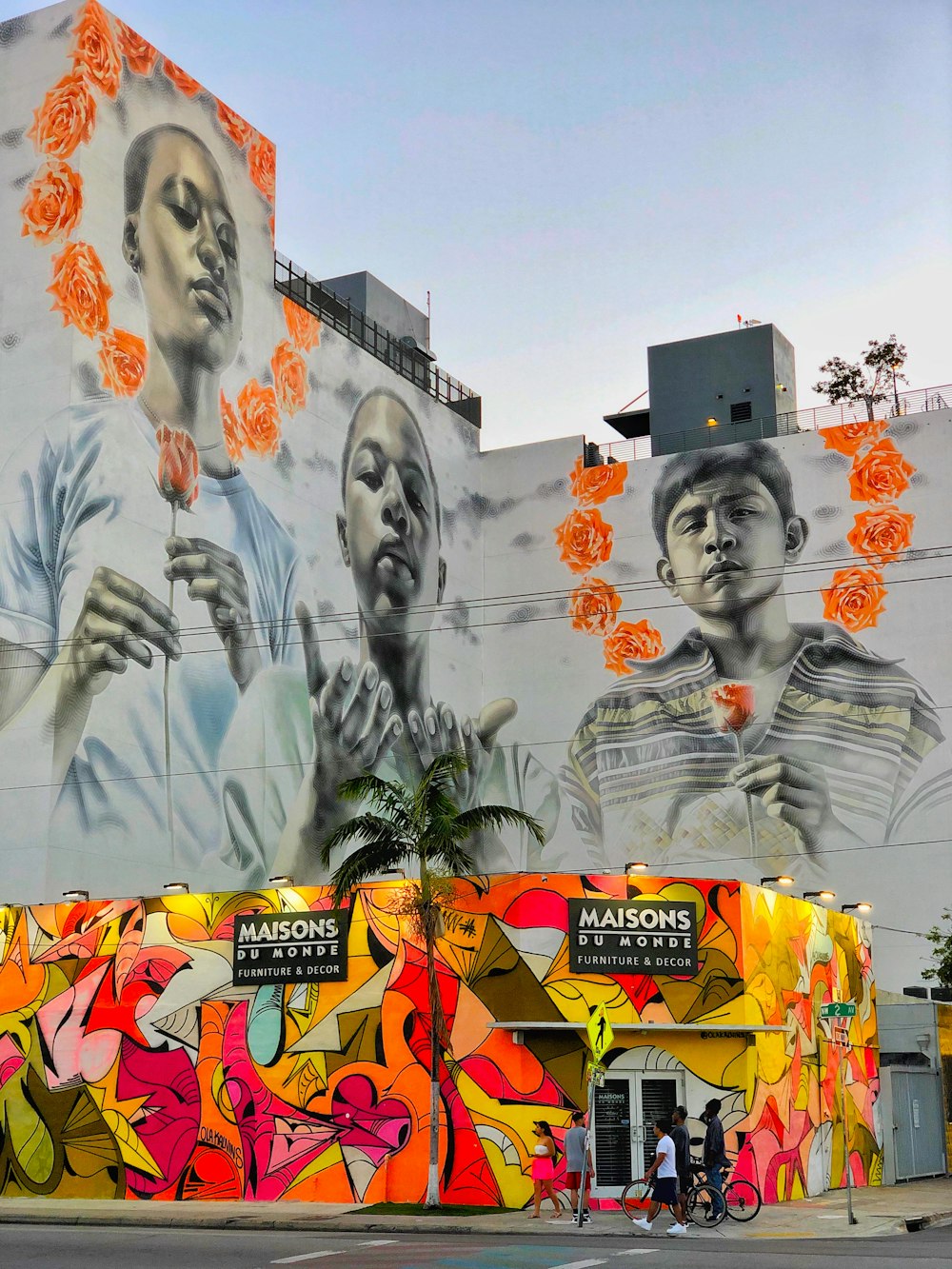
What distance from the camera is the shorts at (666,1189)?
2448 centimetres

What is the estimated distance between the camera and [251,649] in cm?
4697

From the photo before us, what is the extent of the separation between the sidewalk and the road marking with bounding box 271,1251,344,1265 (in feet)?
13.9

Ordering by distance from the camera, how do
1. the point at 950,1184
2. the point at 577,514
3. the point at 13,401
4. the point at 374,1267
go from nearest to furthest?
the point at 374,1267 < the point at 950,1184 < the point at 13,401 < the point at 577,514

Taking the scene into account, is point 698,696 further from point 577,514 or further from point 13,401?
point 13,401

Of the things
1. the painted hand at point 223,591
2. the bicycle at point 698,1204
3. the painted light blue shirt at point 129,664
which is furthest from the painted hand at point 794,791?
the bicycle at point 698,1204

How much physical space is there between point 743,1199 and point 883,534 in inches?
1226

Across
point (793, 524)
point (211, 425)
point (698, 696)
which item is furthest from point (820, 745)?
point (211, 425)

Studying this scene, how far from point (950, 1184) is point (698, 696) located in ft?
70.0

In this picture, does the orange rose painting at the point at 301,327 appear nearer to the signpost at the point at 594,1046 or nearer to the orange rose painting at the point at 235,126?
the orange rose painting at the point at 235,126

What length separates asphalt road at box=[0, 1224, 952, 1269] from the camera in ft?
61.9

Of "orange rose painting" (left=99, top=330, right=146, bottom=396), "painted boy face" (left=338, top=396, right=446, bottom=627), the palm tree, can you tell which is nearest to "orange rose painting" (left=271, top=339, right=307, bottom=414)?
"painted boy face" (left=338, top=396, right=446, bottom=627)

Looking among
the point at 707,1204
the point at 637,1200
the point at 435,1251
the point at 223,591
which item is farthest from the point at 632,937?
the point at 223,591

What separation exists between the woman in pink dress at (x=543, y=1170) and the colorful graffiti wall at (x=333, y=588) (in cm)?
1694

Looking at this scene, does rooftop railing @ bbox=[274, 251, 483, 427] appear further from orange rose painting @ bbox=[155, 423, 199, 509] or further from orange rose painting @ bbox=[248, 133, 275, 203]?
orange rose painting @ bbox=[155, 423, 199, 509]
